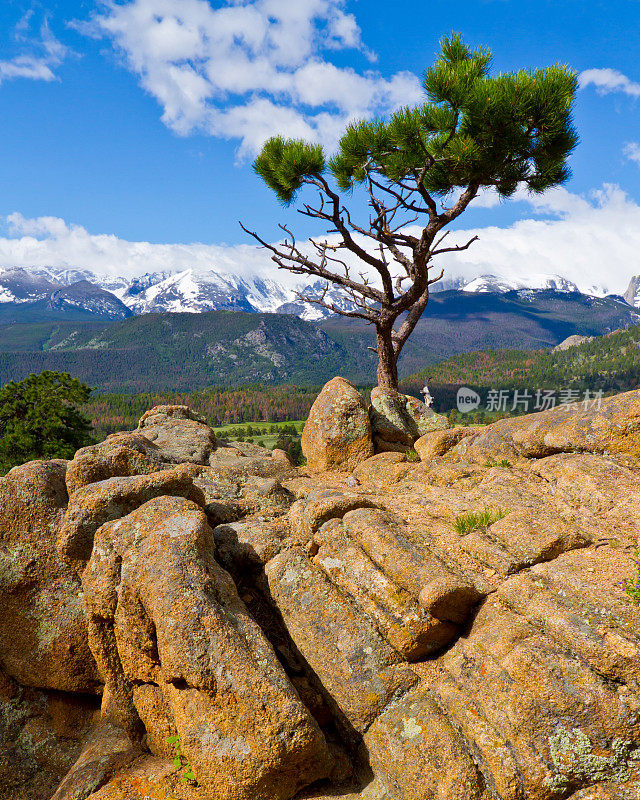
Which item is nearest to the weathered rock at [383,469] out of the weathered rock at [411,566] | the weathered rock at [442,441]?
the weathered rock at [442,441]

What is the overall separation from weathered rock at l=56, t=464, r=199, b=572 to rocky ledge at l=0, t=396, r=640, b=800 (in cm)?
5

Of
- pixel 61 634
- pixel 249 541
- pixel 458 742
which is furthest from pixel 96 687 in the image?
pixel 458 742

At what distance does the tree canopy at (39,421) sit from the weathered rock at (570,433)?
3547 cm

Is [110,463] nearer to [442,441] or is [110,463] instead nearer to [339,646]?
[339,646]

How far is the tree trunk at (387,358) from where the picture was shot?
23844mm

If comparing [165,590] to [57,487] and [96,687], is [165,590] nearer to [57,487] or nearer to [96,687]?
[96,687]

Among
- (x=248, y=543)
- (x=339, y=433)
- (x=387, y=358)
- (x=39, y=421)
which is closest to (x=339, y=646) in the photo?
(x=248, y=543)

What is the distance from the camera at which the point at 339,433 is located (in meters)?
19.0

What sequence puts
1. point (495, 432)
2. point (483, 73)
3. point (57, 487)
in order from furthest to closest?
point (483, 73) → point (495, 432) → point (57, 487)

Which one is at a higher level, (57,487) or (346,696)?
(57,487)

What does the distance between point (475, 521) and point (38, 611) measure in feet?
32.5

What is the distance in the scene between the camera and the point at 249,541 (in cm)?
1063

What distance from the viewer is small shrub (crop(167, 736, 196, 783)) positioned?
26.1 feet

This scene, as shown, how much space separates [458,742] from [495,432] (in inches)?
442
